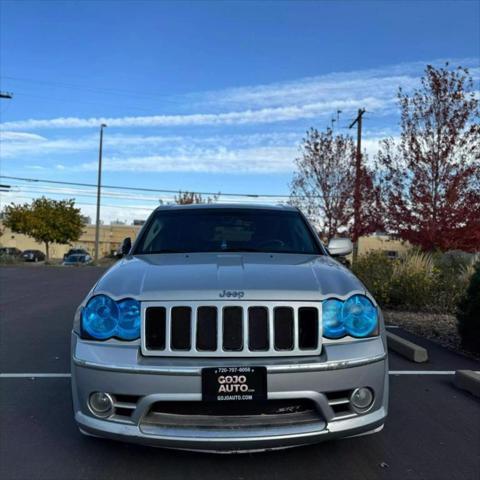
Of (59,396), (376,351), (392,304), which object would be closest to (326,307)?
(376,351)

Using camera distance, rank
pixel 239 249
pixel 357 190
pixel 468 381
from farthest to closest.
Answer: pixel 357 190, pixel 468 381, pixel 239 249

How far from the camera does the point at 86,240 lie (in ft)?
270

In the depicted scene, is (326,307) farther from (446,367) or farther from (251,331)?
(446,367)

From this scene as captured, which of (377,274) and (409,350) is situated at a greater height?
(377,274)

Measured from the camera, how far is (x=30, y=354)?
6625 millimetres

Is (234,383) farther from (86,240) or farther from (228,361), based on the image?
(86,240)

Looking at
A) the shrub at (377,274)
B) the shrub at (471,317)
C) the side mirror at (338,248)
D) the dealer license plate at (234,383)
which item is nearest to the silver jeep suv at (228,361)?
the dealer license plate at (234,383)

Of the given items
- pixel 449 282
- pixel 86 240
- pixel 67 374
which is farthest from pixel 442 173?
pixel 86 240

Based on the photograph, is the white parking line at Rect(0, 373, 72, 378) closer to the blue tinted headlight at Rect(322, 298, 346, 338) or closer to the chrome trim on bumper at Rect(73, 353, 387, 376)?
the chrome trim on bumper at Rect(73, 353, 387, 376)

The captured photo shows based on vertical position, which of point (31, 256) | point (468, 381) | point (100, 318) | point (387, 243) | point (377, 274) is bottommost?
point (31, 256)

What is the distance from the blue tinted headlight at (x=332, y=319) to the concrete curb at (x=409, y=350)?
3372 mm

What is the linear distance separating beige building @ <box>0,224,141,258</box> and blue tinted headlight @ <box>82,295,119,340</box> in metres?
70.2

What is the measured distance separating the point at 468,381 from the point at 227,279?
2924 mm

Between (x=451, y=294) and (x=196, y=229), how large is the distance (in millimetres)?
7167
